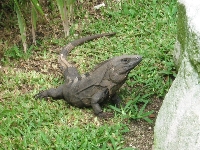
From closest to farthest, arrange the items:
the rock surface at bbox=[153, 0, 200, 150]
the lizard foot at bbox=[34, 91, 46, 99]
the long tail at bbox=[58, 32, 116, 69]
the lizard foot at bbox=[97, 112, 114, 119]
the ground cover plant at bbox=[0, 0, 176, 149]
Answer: the rock surface at bbox=[153, 0, 200, 150] < the ground cover plant at bbox=[0, 0, 176, 149] < the lizard foot at bbox=[97, 112, 114, 119] < the lizard foot at bbox=[34, 91, 46, 99] < the long tail at bbox=[58, 32, 116, 69]

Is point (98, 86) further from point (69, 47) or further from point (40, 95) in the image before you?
point (69, 47)

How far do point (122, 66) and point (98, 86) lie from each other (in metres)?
0.38

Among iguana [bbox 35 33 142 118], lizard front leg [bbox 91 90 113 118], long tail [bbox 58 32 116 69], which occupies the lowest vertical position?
lizard front leg [bbox 91 90 113 118]

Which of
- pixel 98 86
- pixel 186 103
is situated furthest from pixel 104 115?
pixel 186 103

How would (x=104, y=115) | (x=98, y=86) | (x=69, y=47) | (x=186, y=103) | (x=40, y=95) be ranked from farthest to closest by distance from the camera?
(x=69, y=47) < (x=40, y=95) < (x=98, y=86) < (x=104, y=115) < (x=186, y=103)

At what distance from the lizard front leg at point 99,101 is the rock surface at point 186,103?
1.05 meters

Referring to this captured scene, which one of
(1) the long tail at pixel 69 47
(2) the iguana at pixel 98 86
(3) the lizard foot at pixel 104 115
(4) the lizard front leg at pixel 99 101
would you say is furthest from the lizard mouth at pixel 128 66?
(1) the long tail at pixel 69 47

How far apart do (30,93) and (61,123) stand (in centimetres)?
76

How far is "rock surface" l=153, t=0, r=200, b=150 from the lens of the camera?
3.27 metres

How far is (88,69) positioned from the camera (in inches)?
220

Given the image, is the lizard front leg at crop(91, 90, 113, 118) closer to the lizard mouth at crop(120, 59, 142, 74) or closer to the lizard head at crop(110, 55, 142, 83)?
the lizard head at crop(110, 55, 142, 83)

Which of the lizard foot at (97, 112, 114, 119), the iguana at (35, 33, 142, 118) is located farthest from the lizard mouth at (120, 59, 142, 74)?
the lizard foot at (97, 112, 114, 119)

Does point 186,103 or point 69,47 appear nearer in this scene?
point 186,103

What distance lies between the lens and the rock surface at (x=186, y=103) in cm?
327
